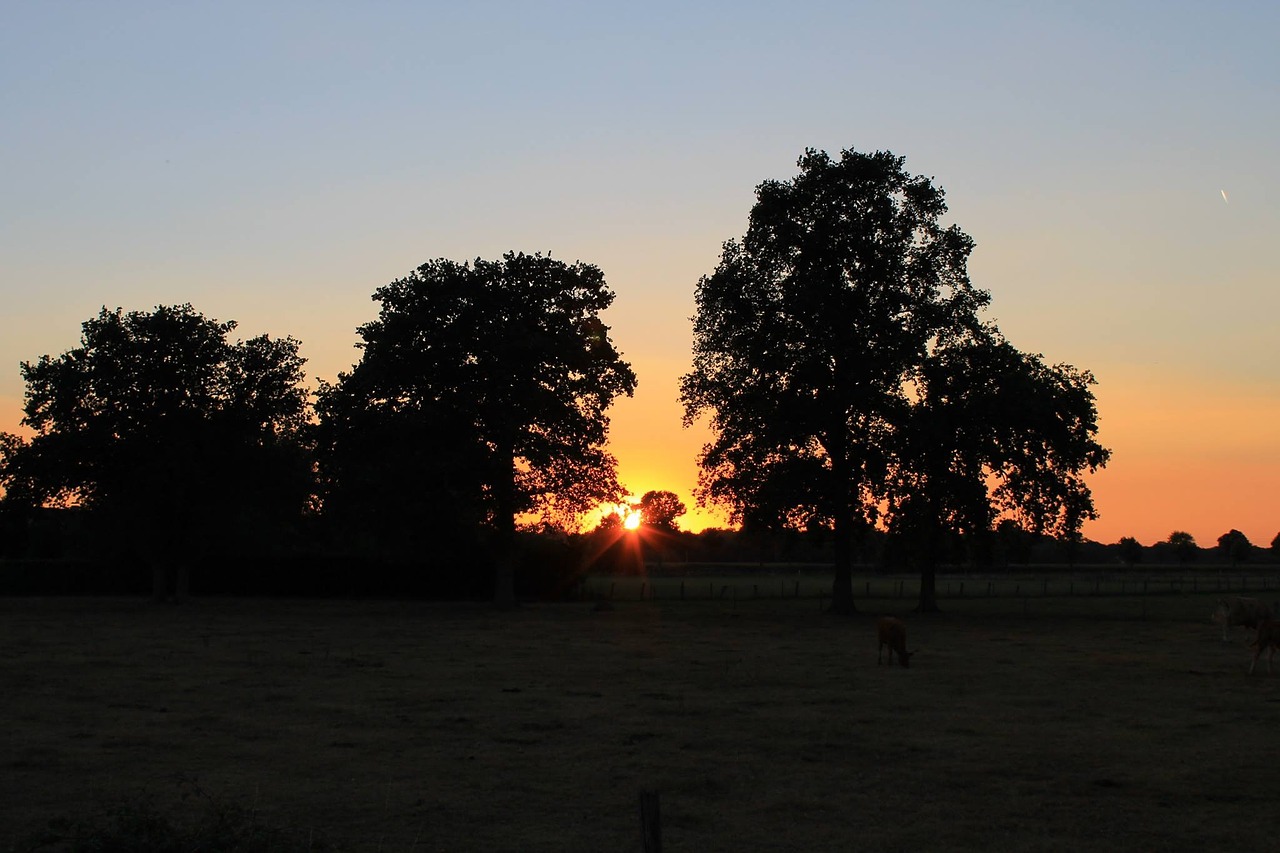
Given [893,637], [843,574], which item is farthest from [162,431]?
[893,637]

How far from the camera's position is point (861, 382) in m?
50.3

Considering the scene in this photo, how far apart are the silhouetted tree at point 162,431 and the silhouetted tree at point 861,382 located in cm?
2378

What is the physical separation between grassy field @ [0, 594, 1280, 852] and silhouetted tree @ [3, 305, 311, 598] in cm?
2403

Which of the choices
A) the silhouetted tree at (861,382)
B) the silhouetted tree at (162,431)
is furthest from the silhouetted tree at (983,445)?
the silhouetted tree at (162,431)

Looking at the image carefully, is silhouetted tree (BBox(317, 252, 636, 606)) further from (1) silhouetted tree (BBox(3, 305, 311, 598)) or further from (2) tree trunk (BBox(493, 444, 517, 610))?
(1) silhouetted tree (BBox(3, 305, 311, 598))

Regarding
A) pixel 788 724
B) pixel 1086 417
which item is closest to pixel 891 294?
pixel 1086 417

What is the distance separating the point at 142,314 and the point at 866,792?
180ft

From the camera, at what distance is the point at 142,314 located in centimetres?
6109

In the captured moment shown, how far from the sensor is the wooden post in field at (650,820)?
362 inches

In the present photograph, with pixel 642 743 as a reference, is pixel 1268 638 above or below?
above

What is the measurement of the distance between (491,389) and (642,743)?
1606 inches

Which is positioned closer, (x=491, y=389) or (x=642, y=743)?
(x=642, y=743)

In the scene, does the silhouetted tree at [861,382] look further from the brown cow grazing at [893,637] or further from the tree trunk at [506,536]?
the brown cow grazing at [893,637]

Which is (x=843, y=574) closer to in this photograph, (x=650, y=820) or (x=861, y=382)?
(x=861, y=382)
